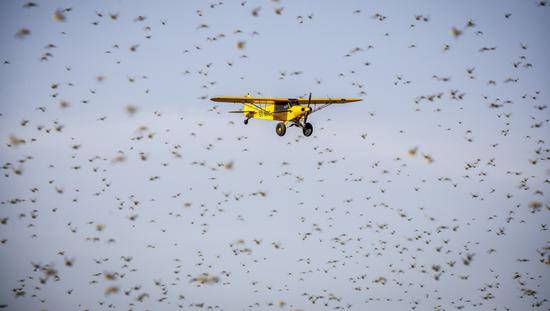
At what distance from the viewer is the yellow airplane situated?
4656 centimetres

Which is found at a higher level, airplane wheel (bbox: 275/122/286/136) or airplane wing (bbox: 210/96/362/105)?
airplane wing (bbox: 210/96/362/105)

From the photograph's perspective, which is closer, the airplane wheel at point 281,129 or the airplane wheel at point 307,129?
the airplane wheel at point 307,129

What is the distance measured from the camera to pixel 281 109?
4781 centimetres

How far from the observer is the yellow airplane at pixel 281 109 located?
1833 inches

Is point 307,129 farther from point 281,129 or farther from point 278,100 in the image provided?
point 278,100

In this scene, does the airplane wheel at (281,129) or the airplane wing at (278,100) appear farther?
the airplane wheel at (281,129)

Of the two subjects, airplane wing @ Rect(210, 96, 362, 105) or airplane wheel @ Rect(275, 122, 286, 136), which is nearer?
airplane wing @ Rect(210, 96, 362, 105)

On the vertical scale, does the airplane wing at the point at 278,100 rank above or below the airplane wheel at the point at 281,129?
above

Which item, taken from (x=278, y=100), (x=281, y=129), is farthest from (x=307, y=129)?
(x=278, y=100)

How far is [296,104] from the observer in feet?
156

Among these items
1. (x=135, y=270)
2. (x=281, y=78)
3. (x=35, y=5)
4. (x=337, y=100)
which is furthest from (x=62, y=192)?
(x=337, y=100)

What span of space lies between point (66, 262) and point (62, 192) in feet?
17.7

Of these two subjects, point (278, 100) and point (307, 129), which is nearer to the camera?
point (307, 129)

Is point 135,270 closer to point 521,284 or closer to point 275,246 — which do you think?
point 275,246
